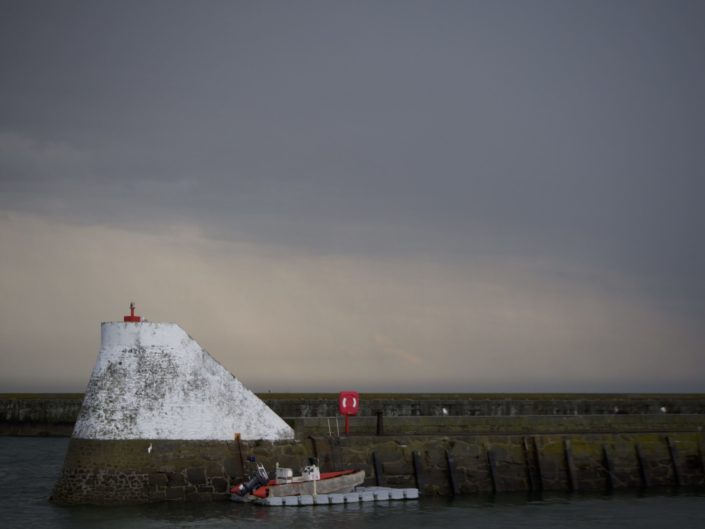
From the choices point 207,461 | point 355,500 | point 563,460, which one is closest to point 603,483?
point 563,460

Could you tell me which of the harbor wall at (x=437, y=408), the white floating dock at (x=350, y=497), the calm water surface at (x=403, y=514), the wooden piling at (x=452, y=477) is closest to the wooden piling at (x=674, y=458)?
the calm water surface at (x=403, y=514)

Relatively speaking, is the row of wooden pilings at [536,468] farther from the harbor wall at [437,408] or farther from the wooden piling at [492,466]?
the harbor wall at [437,408]

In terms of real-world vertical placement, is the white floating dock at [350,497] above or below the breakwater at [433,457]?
below

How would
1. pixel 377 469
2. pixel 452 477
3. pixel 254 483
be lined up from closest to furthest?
pixel 254 483 → pixel 377 469 → pixel 452 477

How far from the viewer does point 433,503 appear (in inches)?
1124

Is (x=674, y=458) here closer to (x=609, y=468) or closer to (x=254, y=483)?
(x=609, y=468)

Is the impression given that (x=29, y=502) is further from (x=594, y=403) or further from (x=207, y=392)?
(x=594, y=403)

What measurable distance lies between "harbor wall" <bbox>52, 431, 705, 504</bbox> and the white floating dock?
1.10m

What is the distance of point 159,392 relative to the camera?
90.0 ft

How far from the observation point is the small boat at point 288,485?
88.7 ft

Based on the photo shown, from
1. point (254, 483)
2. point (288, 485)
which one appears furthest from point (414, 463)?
point (254, 483)

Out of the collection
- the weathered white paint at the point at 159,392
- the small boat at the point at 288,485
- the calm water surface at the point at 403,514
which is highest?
the weathered white paint at the point at 159,392

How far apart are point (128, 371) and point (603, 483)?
A: 1639 cm

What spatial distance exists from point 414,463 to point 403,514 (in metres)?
3.54
